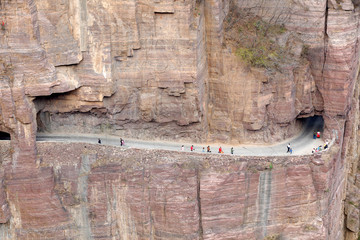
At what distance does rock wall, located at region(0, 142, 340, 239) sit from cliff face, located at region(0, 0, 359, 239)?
0.41ft

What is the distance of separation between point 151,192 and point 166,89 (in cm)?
921

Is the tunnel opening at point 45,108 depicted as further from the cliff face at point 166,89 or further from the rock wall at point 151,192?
the rock wall at point 151,192

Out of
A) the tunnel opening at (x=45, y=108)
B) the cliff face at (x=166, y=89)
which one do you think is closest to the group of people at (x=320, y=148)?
the cliff face at (x=166, y=89)

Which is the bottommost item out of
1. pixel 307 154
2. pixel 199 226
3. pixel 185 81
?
pixel 199 226

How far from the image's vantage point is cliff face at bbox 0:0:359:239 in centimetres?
5962

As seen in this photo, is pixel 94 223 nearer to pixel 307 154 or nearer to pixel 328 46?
pixel 307 154

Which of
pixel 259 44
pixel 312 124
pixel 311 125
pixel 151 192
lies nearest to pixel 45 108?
pixel 151 192

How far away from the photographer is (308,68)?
67.1 m

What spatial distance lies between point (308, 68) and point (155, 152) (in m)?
16.3

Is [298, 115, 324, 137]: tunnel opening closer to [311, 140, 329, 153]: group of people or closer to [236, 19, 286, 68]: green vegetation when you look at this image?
[311, 140, 329, 153]: group of people

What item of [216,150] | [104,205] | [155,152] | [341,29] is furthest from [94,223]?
[341,29]

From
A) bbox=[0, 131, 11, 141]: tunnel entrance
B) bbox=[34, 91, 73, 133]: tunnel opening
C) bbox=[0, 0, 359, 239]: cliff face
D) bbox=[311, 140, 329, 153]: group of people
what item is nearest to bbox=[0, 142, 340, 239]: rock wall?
bbox=[0, 0, 359, 239]: cliff face

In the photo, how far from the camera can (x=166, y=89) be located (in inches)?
2532

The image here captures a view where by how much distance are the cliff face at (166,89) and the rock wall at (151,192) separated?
126 mm
